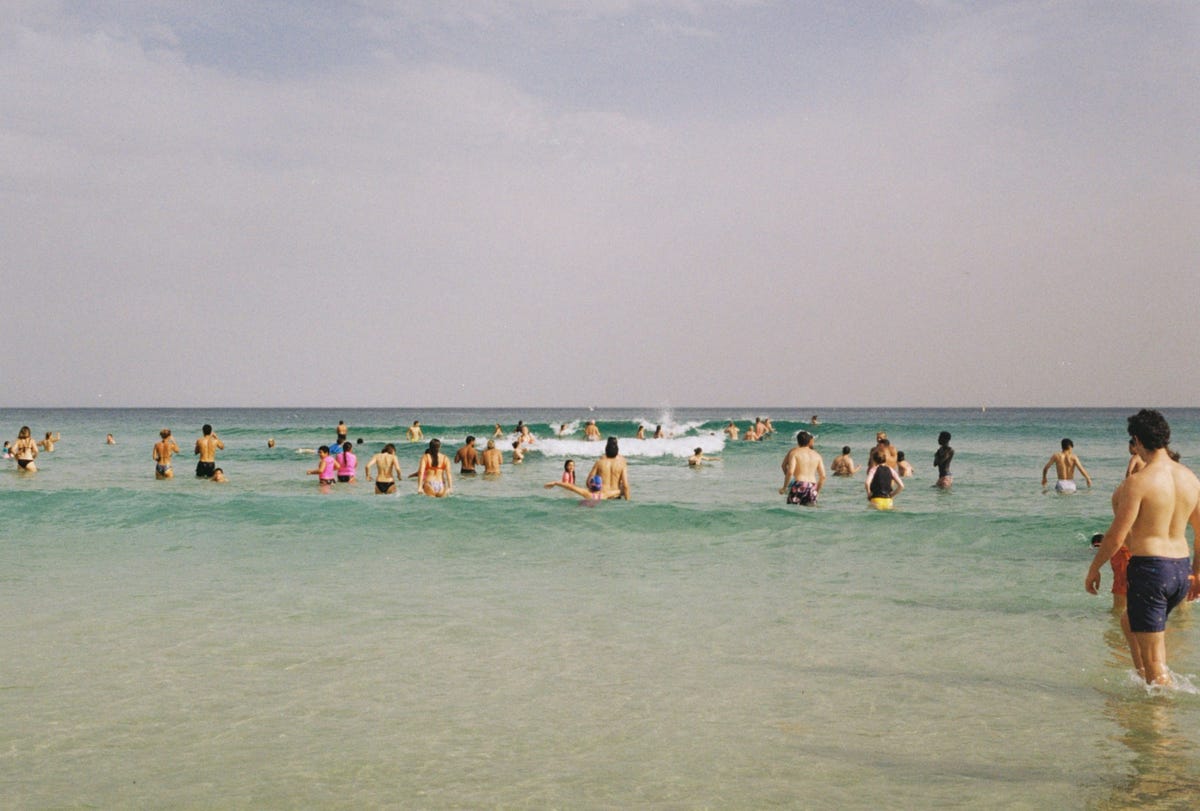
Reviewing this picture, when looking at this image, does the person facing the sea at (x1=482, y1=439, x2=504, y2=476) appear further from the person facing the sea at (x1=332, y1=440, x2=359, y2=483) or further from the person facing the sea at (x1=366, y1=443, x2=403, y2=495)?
the person facing the sea at (x1=366, y1=443, x2=403, y2=495)

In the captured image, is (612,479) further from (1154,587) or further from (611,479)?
(1154,587)

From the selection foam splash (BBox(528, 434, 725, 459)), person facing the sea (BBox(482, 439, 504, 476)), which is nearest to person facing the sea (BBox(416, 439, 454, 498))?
person facing the sea (BBox(482, 439, 504, 476))

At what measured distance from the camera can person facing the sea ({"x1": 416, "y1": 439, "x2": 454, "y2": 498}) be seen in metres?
18.2

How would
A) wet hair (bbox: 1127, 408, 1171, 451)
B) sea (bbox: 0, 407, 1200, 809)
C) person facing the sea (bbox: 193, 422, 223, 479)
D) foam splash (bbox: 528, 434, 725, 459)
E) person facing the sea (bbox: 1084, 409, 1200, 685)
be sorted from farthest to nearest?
foam splash (bbox: 528, 434, 725, 459) < person facing the sea (bbox: 193, 422, 223, 479) < person facing the sea (bbox: 1084, 409, 1200, 685) < wet hair (bbox: 1127, 408, 1171, 451) < sea (bbox: 0, 407, 1200, 809)

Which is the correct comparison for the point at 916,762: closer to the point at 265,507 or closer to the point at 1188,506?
the point at 1188,506

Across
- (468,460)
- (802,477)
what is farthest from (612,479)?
Answer: (468,460)

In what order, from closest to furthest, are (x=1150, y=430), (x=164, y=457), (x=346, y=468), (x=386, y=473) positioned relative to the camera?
(x=1150, y=430)
(x=386, y=473)
(x=346, y=468)
(x=164, y=457)

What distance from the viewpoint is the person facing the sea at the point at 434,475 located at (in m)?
18.2

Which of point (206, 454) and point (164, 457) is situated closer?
point (206, 454)

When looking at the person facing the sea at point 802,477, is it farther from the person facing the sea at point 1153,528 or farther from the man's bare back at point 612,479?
the person facing the sea at point 1153,528

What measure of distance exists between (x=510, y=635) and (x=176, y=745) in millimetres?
2982

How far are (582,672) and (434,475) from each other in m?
12.5

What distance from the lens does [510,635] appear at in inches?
295

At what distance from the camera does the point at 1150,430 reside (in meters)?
5.29
